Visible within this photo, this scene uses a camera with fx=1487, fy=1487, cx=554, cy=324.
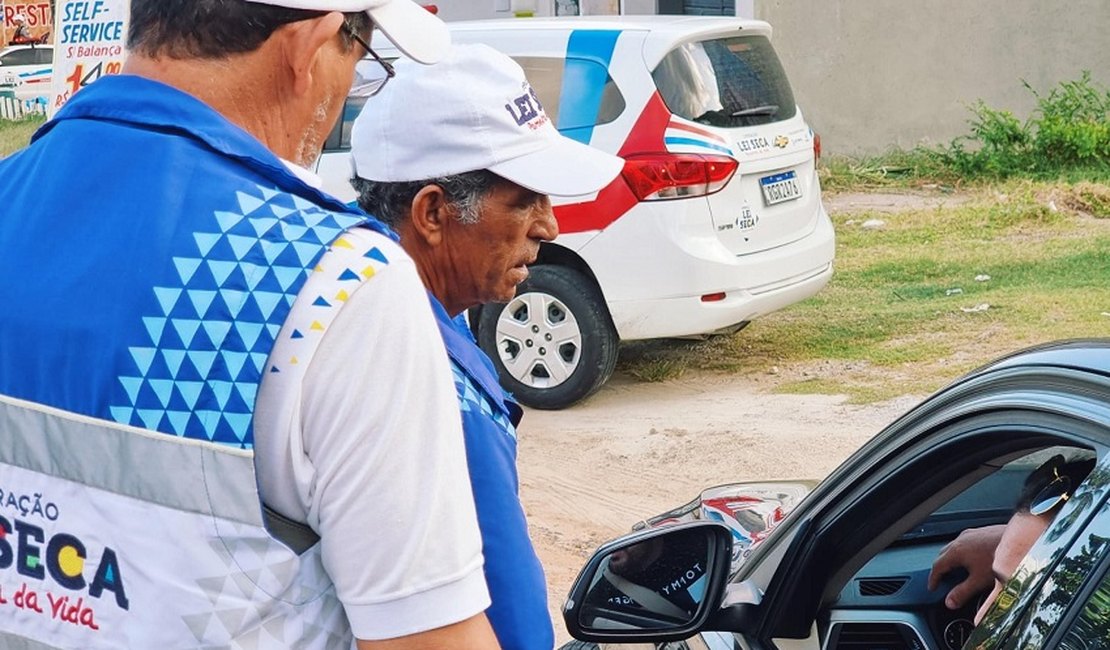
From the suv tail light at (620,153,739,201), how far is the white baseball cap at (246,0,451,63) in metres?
5.25

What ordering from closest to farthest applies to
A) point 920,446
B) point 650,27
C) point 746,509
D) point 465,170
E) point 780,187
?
1. point 920,446
2. point 465,170
3. point 746,509
4. point 650,27
5. point 780,187

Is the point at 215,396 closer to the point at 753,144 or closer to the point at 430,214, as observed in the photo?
the point at 430,214

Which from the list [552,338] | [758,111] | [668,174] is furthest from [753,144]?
[552,338]

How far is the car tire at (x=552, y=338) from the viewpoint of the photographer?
745 cm

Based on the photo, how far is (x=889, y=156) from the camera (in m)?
14.2

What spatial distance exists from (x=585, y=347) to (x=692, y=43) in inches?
64.4

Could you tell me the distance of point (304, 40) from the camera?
1670 mm

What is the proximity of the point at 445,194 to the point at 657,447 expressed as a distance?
4658 mm

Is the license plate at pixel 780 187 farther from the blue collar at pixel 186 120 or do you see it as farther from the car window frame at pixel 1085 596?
the blue collar at pixel 186 120

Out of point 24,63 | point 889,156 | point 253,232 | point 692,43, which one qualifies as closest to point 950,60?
point 889,156

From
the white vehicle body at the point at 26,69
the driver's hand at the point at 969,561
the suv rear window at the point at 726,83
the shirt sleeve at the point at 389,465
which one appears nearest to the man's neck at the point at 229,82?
the shirt sleeve at the point at 389,465

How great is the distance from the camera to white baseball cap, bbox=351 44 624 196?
2379mm

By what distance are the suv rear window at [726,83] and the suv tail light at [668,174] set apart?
0.26 metres

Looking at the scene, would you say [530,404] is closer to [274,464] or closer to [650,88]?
[650,88]
